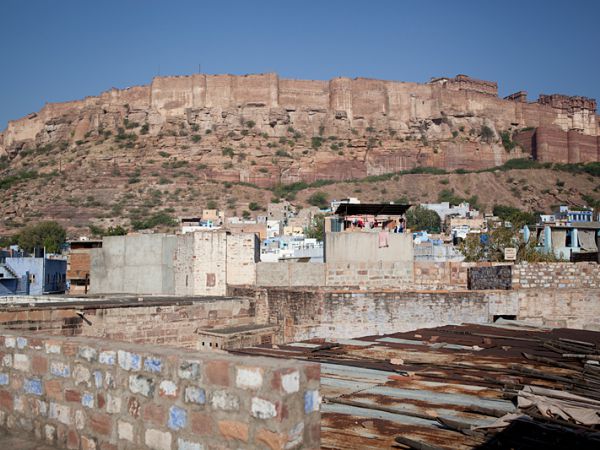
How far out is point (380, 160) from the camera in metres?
70.6

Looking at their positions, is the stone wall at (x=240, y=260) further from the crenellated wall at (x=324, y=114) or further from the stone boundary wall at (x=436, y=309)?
the crenellated wall at (x=324, y=114)

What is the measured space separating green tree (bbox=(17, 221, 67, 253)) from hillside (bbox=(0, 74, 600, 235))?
12125mm

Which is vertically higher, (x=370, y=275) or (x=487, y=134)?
(x=487, y=134)

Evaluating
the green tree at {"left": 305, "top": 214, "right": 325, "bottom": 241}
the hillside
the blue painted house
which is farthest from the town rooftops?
the hillside

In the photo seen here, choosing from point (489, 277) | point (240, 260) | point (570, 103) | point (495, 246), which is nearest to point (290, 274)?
point (240, 260)

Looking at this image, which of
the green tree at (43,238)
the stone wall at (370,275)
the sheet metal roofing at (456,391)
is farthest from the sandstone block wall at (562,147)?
the sheet metal roofing at (456,391)

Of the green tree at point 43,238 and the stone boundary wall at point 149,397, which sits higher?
the green tree at point 43,238

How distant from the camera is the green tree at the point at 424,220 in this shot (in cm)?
4588

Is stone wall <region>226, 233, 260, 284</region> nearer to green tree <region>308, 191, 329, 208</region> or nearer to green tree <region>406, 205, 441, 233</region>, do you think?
green tree <region>406, 205, 441, 233</region>

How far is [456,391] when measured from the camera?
15.0 feet

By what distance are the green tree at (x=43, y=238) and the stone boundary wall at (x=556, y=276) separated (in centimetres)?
3475

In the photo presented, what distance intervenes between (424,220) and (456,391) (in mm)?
42626

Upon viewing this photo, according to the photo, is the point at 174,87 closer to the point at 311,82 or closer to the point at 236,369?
the point at 311,82

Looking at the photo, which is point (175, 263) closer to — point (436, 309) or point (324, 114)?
point (436, 309)
